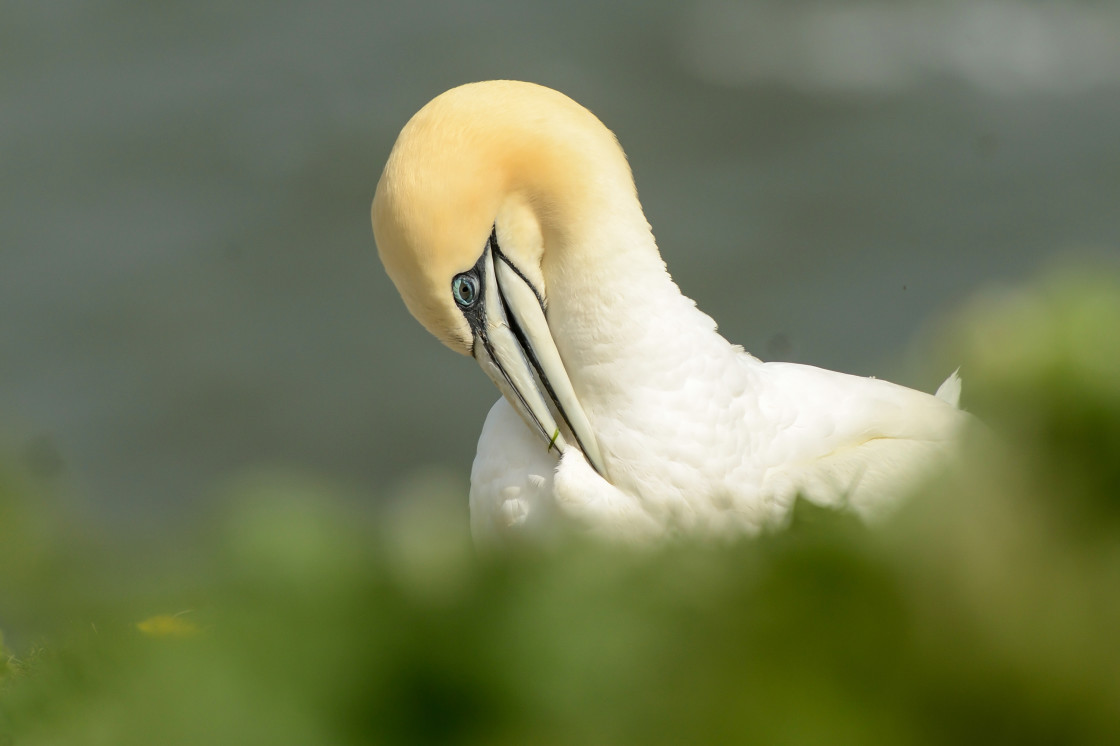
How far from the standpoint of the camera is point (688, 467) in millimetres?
3846

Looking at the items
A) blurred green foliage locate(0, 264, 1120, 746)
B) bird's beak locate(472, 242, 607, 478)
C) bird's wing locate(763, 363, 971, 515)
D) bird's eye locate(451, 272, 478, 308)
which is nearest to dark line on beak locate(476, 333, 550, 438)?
bird's beak locate(472, 242, 607, 478)

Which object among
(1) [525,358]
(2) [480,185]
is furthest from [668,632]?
(1) [525,358]

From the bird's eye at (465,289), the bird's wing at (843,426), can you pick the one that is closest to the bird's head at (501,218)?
the bird's eye at (465,289)

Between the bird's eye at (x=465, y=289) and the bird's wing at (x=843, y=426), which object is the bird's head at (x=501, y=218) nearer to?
the bird's eye at (x=465, y=289)

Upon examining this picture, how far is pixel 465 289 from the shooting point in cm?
399

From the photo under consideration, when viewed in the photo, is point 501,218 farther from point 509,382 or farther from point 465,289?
point 509,382

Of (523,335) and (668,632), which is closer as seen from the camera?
(668,632)

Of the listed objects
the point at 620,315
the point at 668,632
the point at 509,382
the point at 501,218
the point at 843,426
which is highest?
the point at 501,218

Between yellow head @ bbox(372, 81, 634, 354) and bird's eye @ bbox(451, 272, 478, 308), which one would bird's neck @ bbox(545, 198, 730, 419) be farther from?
bird's eye @ bbox(451, 272, 478, 308)

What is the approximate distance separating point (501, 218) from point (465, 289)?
0.26 metres

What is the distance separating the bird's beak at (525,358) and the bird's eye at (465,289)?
31 millimetres

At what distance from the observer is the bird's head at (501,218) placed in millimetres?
3781

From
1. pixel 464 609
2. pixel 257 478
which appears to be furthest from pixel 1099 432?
pixel 257 478

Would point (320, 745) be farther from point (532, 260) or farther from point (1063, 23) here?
point (1063, 23)
